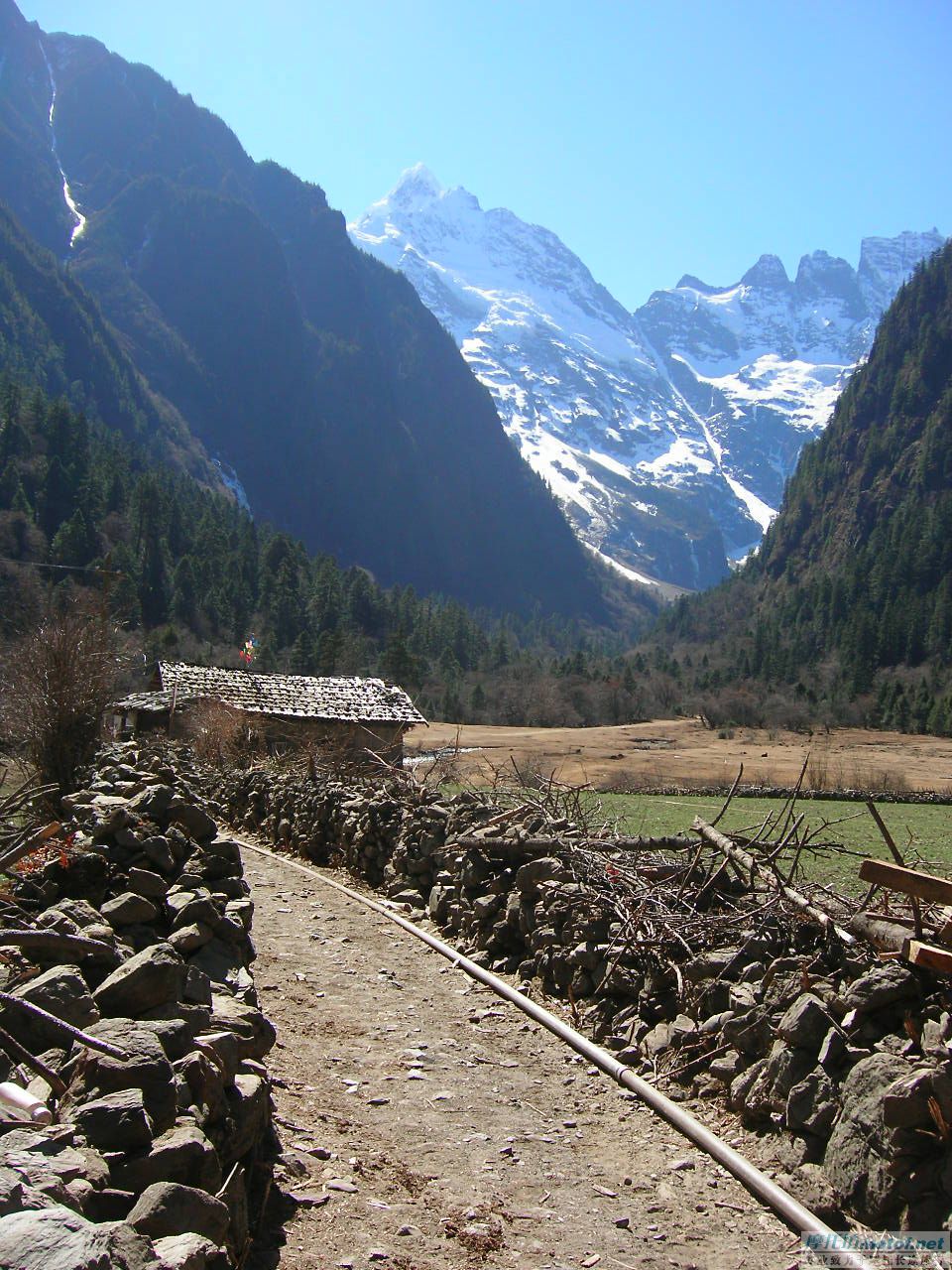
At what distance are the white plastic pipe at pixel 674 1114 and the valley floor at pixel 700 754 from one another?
24.7m

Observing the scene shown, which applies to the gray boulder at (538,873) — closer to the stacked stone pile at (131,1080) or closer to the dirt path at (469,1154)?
the dirt path at (469,1154)

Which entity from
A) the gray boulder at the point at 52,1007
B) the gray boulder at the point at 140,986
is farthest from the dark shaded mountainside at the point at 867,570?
the gray boulder at the point at 52,1007

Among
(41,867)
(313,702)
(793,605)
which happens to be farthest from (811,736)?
(41,867)

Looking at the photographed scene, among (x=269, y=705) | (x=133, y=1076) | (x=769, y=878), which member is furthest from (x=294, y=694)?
(x=133, y=1076)

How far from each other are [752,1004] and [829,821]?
1529cm

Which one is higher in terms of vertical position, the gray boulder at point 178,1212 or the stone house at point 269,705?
the gray boulder at point 178,1212

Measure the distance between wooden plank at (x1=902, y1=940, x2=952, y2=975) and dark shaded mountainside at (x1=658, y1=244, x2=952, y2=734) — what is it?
8920cm

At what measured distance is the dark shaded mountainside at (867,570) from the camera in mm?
115062

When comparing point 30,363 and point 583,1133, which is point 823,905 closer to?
point 583,1133

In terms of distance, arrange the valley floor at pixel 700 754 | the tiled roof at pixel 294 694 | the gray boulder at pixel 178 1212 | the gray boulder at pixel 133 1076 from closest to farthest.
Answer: the gray boulder at pixel 178 1212 < the gray boulder at pixel 133 1076 < the tiled roof at pixel 294 694 < the valley floor at pixel 700 754

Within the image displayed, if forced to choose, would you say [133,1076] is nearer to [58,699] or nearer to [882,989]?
[882,989]

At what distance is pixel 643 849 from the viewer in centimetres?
1255

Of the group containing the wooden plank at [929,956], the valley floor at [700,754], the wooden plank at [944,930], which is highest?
the wooden plank at [944,930]

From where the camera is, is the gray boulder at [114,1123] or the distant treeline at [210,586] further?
the distant treeline at [210,586]
